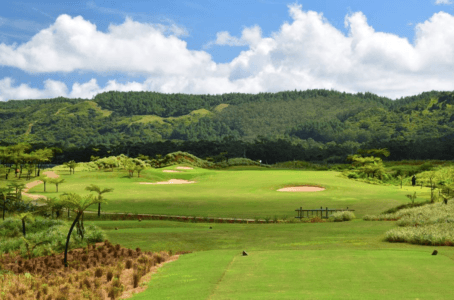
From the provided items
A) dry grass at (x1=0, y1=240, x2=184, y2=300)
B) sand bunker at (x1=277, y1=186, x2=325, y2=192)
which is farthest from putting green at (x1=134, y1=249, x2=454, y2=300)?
sand bunker at (x1=277, y1=186, x2=325, y2=192)

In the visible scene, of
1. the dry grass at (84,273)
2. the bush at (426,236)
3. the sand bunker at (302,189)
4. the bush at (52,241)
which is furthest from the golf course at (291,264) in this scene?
the sand bunker at (302,189)

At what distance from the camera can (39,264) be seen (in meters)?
14.6

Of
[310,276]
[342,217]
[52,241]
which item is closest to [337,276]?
[310,276]

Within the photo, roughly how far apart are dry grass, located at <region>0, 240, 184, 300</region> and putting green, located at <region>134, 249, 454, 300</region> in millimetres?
659

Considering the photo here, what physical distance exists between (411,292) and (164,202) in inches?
1320

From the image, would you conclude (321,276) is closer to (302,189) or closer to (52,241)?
(52,241)

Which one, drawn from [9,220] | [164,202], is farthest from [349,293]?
[164,202]

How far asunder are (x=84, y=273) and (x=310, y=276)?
6563 millimetres

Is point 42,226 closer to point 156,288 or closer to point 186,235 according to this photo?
point 186,235

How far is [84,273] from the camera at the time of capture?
12.9 metres

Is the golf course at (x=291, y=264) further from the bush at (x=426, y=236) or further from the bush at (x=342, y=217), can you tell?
the bush at (x=342, y=217)

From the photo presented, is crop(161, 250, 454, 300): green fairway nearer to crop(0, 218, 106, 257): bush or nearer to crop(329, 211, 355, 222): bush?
crop(0, 218, 106, 257): bush

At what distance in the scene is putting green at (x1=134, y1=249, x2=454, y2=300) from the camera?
368 inches

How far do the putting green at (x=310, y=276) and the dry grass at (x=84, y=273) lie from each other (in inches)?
25.9
